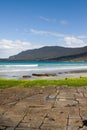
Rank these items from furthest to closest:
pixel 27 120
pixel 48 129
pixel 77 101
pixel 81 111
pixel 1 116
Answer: pixel 77 101, pixel 81 111, pixel 1 116, pixel 27 120, pixel 48 129

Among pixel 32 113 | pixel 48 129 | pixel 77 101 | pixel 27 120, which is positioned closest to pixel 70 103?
pixel 77 101

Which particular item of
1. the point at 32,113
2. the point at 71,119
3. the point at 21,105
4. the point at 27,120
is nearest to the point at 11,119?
the point at 27,120

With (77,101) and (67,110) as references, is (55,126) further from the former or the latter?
(77,101)

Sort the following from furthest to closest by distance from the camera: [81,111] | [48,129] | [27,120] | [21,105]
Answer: [21,105], [81,111], [27,120], [48,129]

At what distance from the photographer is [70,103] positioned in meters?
12.1

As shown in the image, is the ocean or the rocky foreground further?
the ocean

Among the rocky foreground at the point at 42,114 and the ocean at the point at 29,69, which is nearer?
the rocky foreground at the point at 42,114

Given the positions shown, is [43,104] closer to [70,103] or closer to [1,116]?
[70,103]

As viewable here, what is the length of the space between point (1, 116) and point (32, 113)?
110cm

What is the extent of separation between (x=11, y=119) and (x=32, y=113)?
3.71 feet

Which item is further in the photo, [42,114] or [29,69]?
[29,69]

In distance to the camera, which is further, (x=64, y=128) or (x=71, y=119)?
(x=71, y=119)

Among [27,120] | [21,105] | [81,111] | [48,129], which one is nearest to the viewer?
[48,129]

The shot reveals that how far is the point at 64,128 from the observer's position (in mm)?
7977
